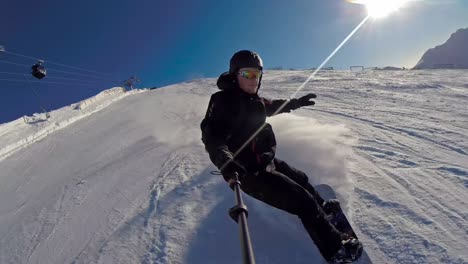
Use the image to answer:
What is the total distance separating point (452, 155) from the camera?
14.8ft

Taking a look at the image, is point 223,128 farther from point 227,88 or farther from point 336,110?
point 336,110

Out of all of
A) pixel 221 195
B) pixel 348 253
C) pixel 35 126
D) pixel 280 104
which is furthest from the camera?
pixel 35 126

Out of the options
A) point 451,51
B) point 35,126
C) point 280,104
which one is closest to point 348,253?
point 280,104

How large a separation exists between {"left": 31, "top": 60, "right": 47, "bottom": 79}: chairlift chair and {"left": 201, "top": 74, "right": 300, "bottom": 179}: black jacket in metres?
19.2

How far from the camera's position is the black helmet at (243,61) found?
11.3 ft

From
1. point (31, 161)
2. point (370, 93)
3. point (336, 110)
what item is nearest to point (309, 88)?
point (370, 93)

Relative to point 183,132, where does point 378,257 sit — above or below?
below

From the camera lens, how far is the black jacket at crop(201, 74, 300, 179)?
300 cm

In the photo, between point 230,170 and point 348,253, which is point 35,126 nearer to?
point 230,170

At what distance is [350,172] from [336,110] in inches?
184

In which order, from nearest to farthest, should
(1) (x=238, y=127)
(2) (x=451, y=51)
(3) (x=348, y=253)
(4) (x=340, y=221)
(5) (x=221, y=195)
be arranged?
(3) (x=348, y=253) < (4) (x=340, y=221) < (1) (x=238, y=127) < (5) (x=221, y=195) < (2) (x=451, y=51)

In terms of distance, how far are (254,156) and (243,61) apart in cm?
105

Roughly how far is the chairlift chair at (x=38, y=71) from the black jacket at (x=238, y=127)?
1923 cm

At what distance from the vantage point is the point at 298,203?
2.74 meters
